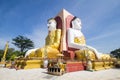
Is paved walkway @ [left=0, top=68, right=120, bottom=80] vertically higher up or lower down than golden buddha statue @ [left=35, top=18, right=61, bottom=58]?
lower down

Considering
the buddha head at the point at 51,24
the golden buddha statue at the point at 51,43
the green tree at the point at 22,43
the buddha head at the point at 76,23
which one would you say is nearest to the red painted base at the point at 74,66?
the golden buddha statue at the point at 51,43

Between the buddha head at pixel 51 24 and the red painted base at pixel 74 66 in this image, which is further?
the buddha head at pixel 51 24

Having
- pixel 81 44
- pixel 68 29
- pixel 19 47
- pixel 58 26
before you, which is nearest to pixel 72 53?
pixel 81 44

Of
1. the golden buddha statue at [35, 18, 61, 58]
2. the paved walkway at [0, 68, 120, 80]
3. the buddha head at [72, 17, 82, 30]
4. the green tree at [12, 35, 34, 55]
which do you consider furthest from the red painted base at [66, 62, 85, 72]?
the green tree at [12, 35, 34, 55]

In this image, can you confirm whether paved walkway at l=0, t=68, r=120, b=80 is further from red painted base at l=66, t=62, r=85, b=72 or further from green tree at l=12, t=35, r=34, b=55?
green tree at l=12, t=35, r=34, b=55

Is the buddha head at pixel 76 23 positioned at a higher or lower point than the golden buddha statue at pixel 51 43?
higher

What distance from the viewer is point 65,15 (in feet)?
63.7

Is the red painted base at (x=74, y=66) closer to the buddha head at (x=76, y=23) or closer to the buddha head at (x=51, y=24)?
the buddha head at (x=76, y=23)

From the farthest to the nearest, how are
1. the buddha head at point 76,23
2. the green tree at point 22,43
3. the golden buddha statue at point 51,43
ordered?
1. the green tree at point 22,43
2. the buddha head at point 76,23
3. the golden buddha statue at point 51,43

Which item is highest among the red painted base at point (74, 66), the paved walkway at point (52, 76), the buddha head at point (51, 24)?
the buddha head at point (51, 24)

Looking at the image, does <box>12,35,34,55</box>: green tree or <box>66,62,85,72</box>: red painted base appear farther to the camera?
<box>12,35,34,55</box>: green tree

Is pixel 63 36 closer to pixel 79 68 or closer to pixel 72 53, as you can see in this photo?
pixel 72 53

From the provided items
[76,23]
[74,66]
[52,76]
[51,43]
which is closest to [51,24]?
[51,43]

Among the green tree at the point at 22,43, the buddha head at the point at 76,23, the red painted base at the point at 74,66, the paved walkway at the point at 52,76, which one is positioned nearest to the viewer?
the paved walkway at the point at 52,76
